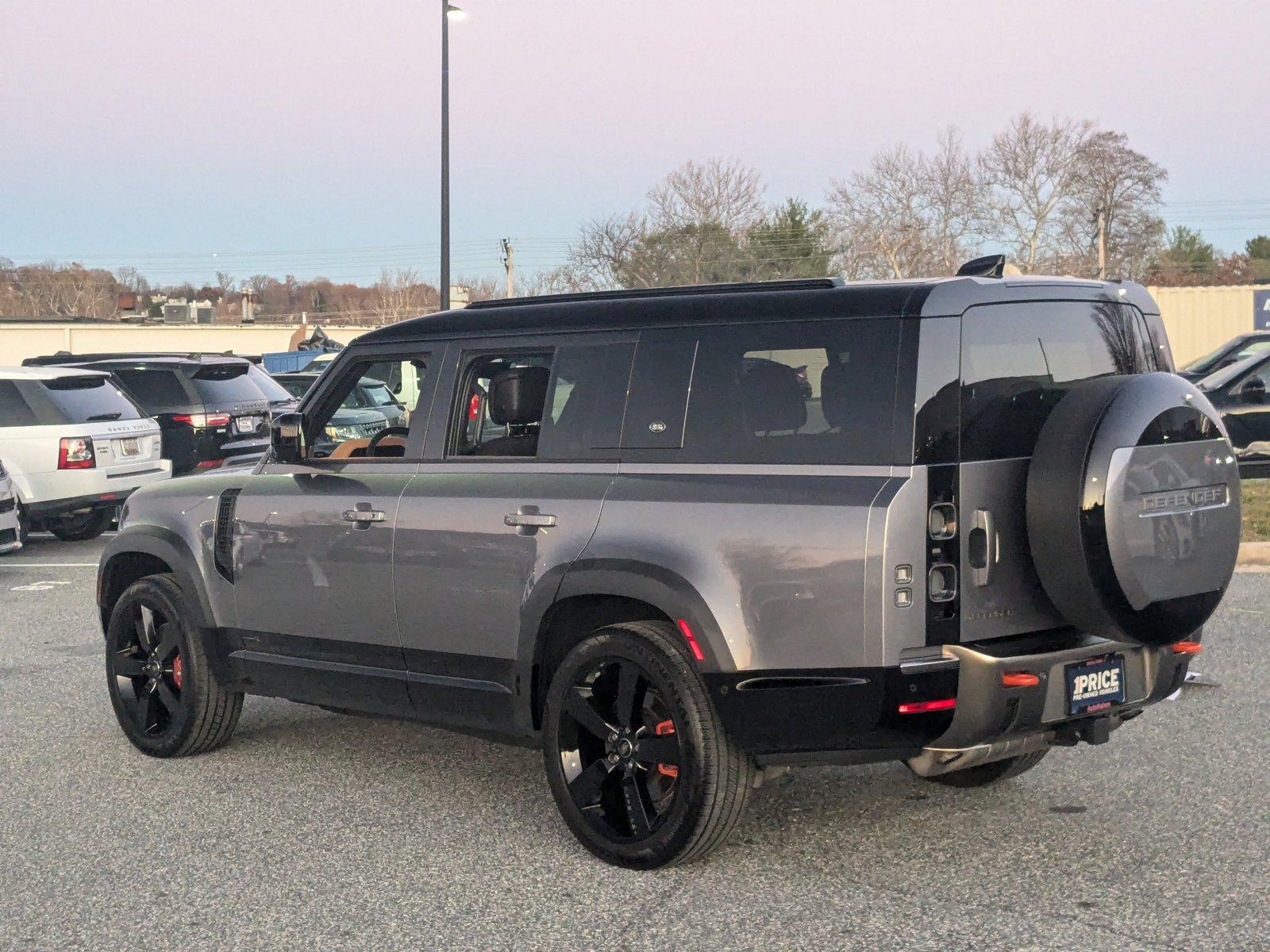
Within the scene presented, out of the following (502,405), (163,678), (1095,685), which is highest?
(502,405)

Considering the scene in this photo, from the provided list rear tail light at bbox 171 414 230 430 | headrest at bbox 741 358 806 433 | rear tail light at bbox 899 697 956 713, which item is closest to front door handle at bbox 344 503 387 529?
headrest at bbox 741 358 806 433

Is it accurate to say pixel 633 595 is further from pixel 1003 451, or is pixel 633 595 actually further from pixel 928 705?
pixel 1003 451

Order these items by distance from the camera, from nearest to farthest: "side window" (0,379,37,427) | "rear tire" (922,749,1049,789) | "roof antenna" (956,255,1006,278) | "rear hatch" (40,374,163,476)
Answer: "roof antenna" (956,255,1006,278)
"rear tire" (922,749,1049,789)
"side window" (0,379,37,427)
"rear hatch" (40,374,163,476)

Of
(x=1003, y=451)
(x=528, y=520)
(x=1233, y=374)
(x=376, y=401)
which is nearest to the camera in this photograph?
(x=1003, y=451)

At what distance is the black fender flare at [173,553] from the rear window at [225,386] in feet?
35.1

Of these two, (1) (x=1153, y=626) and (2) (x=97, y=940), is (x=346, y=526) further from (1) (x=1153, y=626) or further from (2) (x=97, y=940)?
(1) (x=1153, y=626)

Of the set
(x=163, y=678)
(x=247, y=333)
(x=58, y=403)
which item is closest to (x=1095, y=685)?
(x=163, y=678)

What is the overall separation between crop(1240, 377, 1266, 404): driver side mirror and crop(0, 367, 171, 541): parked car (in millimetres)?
11502

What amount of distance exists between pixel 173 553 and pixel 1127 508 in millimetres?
4191

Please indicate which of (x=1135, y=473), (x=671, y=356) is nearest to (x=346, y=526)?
(x=671, y=356)

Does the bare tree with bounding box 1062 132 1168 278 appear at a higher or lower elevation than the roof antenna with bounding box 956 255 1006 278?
higher

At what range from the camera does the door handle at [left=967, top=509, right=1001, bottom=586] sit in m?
4.54

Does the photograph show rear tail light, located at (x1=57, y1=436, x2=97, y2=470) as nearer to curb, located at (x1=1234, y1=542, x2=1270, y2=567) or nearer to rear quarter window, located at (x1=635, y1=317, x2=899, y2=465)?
curb, located at (x1=1234, y1=542, x2=1270, y2=567)

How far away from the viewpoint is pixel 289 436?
628 cm
